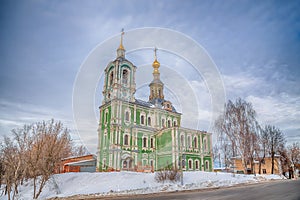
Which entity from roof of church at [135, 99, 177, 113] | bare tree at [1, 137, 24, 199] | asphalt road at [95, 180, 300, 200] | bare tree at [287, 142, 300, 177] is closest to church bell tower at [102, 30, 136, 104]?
roof of church at [135, 99, 177, 113]

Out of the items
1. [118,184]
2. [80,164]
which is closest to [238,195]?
[118,184]

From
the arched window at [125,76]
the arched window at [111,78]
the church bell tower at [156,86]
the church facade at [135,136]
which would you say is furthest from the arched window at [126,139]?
the church bell tower at [156,86]

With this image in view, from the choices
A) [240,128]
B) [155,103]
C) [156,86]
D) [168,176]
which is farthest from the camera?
Answer: [156,86]

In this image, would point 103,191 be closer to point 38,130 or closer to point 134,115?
point 38,130

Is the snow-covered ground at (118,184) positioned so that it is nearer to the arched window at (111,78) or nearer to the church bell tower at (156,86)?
the arched window at (111,78)

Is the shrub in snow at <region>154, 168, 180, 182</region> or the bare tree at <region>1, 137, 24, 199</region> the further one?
the shrub in snow at <region>154, 168, 180, 182</region>

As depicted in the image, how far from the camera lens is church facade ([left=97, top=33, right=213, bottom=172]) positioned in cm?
2888

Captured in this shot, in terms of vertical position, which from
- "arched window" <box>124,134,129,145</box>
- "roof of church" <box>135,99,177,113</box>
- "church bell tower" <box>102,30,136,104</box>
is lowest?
"arched window" <box>124,134,129,145</box>

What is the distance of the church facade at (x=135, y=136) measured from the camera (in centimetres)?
2888

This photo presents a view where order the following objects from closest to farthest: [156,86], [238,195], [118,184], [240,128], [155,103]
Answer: [238,195]
[118,184]
[240,128]
[155,103]
[156,86]

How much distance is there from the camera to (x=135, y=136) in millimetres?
30609

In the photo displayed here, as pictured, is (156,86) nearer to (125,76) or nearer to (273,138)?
(125,76)

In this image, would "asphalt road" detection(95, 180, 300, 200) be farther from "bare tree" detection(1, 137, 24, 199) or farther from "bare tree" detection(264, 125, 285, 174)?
"bare tree" detection(264, 125, 285, 174)

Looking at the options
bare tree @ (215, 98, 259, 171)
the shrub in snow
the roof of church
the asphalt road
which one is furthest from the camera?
the roof of church
